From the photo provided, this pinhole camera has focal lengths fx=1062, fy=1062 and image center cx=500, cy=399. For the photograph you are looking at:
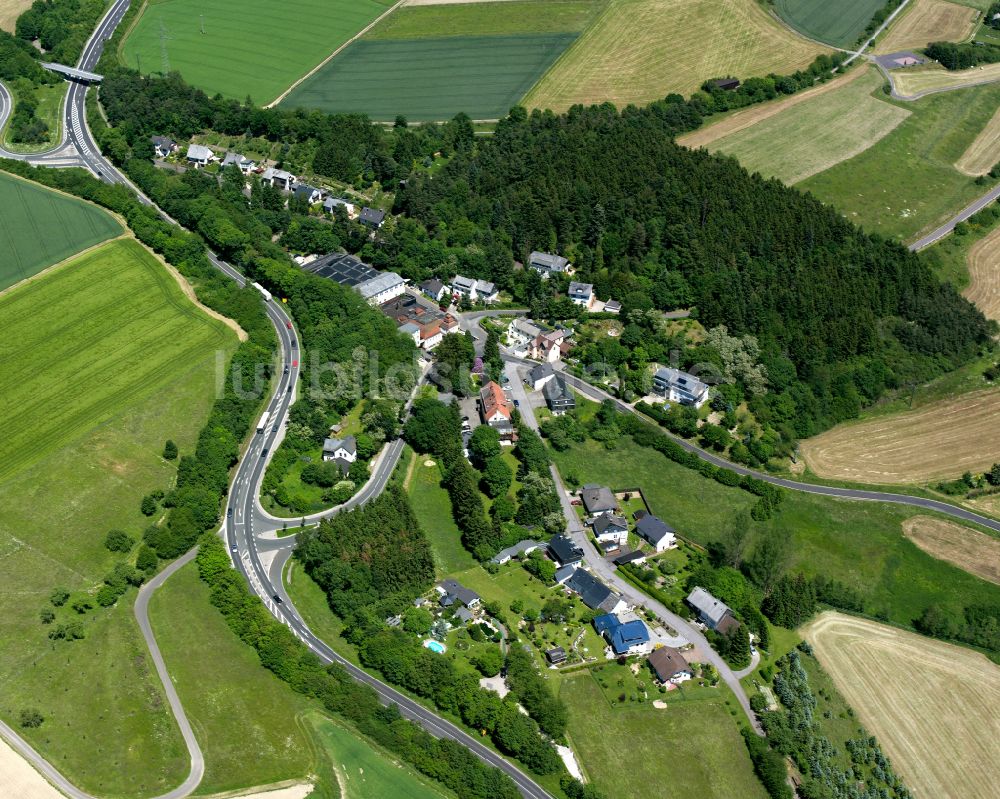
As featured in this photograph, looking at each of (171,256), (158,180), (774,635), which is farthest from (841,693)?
(158,180)

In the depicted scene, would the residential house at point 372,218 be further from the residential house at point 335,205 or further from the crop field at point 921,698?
the crop field at point 921,698

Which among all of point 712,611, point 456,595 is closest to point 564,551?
point 456,595

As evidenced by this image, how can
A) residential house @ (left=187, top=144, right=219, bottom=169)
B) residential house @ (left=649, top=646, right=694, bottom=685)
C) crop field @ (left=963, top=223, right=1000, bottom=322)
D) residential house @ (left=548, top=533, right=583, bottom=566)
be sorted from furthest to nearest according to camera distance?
residential house @ (left=187, top=144, right=219, bottom=169)
crop field @ (left=963, top=223, right=1000, bottom=322)
residential house @ (left=548, top=533, right=583, bottom=566)
residential house @ (left=649, top=646, right=694, bottom=685)

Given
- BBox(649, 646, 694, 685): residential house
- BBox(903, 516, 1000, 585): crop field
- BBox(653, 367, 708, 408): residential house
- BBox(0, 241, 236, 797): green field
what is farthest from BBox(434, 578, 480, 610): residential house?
BBox(903, 516, 1000, 585): crop field

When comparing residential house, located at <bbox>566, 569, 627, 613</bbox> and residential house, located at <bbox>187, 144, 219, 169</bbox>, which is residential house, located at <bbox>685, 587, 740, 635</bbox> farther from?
residential house, located at <bbox>187, 144, 219, 169</bbox>

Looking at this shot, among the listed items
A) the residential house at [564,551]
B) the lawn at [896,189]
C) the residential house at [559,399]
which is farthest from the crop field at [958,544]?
the lawn at [896,189]

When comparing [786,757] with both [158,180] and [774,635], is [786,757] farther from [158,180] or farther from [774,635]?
[158,180]

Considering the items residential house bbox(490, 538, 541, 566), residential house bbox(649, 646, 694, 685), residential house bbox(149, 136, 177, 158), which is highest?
residential house bbox(149, 136, 177, 158)
